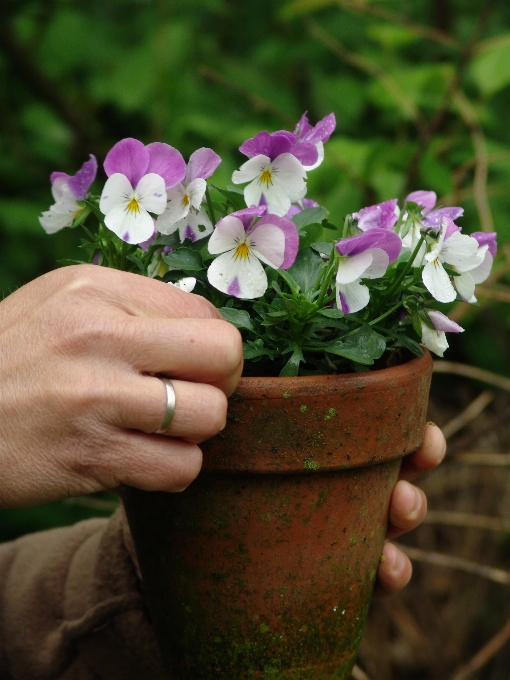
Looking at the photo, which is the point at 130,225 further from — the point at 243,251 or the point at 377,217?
the point at 377,217

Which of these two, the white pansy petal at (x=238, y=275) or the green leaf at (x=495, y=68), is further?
the green leaf at (x=495, y=68)

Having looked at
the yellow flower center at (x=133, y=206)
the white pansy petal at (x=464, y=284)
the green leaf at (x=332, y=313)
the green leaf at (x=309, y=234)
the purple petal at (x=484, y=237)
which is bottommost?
the white pansy petal at (x=464, y=284)

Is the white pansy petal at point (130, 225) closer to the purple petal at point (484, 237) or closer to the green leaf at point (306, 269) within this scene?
the green leaf at point (306, 269)

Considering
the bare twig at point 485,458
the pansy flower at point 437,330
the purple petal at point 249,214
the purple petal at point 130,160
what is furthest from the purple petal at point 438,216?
the bare twig at point 485,458

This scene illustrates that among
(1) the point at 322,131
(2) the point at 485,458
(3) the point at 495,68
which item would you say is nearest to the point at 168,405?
(1) the point at 322,131

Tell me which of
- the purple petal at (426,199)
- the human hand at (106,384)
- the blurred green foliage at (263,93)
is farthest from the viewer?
the blurred green foliage at (263,93)

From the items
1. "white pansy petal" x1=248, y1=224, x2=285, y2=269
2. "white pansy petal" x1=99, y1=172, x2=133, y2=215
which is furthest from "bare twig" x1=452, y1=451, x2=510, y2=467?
"white pansy petal" x1=99, y1=172, x2=133, y2=215

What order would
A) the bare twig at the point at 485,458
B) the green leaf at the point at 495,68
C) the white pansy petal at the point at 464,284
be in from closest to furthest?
the white pansy petal at the point at 464,284 → the bare twig at the point at 485,458 → the green leaf at the point at 495,68
